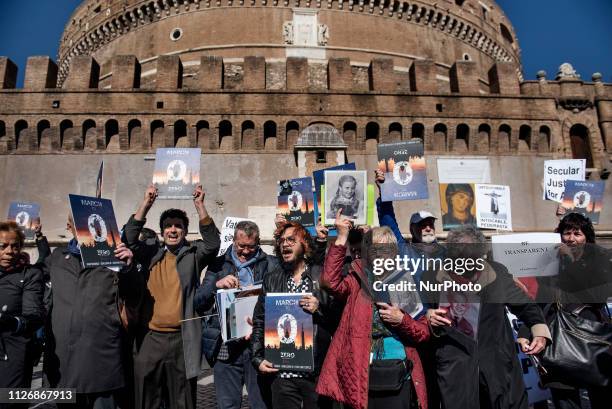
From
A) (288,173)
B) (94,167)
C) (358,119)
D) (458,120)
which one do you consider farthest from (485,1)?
(94,167)

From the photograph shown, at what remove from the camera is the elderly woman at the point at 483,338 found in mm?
2959

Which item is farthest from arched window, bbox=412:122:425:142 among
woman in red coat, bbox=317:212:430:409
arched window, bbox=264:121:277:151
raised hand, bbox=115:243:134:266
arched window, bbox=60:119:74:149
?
raised hand, bbox=115:243:134:266

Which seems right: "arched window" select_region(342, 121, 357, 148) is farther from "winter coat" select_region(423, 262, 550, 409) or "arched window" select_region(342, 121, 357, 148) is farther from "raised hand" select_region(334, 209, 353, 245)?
"raised hand" select_region(334, 209, 353, 245)

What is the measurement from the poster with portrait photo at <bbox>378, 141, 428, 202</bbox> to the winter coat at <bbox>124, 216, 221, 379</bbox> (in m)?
2.40

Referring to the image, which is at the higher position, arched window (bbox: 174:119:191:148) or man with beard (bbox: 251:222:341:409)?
arched window (bbox: 174:119:191:148)

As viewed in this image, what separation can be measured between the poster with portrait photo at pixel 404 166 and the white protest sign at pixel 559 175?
3219mm

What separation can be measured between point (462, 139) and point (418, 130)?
1640 mm

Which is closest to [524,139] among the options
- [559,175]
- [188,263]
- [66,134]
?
[559,175]

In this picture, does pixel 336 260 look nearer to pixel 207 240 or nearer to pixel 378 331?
pixel 378 331

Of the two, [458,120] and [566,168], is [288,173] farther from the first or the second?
[566,168]

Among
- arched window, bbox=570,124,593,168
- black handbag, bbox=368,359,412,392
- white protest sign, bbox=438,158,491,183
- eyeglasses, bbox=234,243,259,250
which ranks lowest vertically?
black handbag, bbox=368,359,412,392

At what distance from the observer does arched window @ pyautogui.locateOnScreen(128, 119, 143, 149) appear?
16.1 m

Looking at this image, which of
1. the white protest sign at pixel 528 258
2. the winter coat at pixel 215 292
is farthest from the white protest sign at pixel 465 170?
the winter coat at pixel 215 292

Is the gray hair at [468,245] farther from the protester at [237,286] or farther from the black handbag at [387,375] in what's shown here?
the protester at [237,286]
